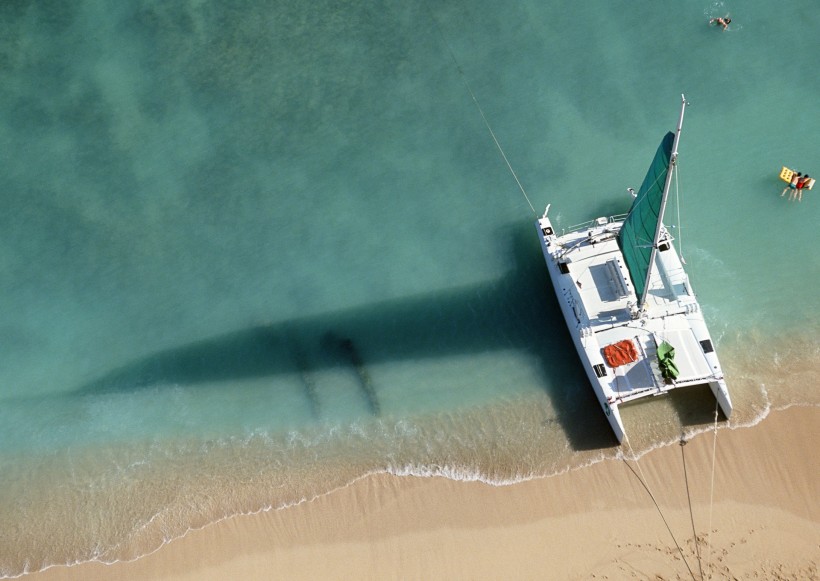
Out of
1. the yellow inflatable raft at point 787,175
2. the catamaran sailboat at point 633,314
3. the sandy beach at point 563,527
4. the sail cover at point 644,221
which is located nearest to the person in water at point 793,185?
the yellow inflatable raft at point 787,175

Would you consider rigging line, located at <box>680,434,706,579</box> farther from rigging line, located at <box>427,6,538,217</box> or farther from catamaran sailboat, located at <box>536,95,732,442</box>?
rigging line, located at <box>427,6,538,217</box>

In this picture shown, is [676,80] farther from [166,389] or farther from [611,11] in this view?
[166,389]

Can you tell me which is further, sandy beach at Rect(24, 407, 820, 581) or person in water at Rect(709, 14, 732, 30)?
person in water at Rect(709, 14, 732, 30)

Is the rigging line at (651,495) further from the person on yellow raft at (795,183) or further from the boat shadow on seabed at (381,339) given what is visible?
the person on yellow raft at (795,183)

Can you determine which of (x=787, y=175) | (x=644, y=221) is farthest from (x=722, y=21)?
(x=644, y=221)

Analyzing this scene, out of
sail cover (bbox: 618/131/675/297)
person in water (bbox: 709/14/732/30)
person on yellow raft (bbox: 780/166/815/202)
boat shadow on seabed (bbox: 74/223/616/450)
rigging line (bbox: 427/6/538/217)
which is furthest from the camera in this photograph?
person in water (bbox: 709/14/732/30)

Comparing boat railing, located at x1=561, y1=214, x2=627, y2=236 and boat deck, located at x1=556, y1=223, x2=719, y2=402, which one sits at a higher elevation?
boat railing, located at x1=561, y1=214, x2=627, y2=236

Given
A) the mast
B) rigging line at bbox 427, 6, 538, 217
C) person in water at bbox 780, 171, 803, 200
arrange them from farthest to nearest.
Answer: rigging line at bbox 427, 6, 538, 217 < person in water at bbox 780, 171, 803, 200 < the mast

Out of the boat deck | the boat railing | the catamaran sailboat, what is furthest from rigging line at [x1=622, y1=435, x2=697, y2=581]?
the boat railing
